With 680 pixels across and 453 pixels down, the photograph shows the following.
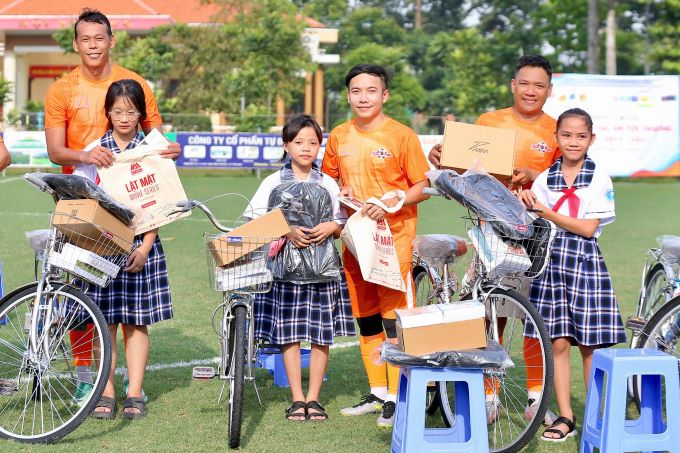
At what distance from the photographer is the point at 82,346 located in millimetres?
5945

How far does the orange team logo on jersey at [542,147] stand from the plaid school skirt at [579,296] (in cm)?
55

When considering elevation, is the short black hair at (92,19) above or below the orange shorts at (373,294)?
above

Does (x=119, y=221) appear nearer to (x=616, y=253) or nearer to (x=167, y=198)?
(x=167, y=198)

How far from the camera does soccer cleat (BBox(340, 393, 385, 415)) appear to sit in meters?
6.06

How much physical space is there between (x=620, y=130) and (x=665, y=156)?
1500 millimetres

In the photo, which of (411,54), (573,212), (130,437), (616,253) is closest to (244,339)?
(130,437)

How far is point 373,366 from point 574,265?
128cm

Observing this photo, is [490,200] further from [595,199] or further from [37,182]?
[37,182]

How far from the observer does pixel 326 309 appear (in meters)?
5.99

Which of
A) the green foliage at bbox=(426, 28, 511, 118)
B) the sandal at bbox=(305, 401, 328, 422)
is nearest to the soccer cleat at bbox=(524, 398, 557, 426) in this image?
the sandal at bbox=(305, 401, 328, 422)

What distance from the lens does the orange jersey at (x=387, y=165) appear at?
5.91 meters

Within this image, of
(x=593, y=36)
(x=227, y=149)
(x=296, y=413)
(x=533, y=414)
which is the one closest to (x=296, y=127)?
(x=296, y=413)

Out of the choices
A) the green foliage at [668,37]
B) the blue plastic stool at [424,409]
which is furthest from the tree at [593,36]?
the blue plastic stool at [424,409]

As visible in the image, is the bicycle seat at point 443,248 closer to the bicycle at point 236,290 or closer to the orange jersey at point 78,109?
the bicycle at point 236,290
